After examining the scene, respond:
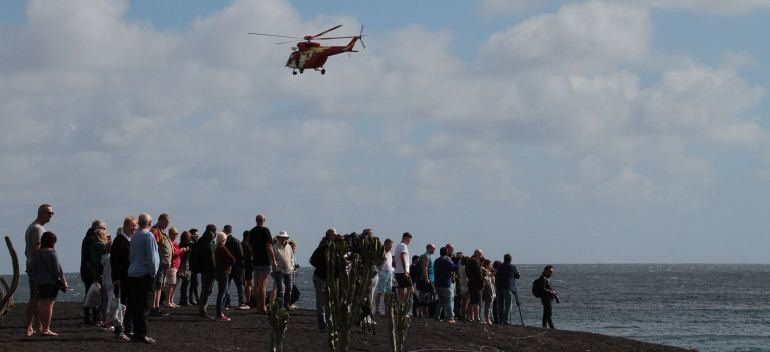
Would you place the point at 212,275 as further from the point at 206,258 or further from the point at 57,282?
the point at 57,282

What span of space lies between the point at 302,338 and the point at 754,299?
71.6 metres

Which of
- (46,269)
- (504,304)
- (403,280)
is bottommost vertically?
(504,304)

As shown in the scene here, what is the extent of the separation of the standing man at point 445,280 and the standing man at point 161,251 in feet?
19.5

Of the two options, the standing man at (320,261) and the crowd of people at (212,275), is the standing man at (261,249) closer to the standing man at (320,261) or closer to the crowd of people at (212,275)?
the crowd of people at (212,275)

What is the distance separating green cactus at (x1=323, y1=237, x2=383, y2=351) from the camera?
13125mm

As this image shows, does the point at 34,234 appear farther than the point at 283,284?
A: No

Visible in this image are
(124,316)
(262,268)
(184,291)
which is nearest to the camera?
(124,316)

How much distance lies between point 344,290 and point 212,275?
687 centimetres

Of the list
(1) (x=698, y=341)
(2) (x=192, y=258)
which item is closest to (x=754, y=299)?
(1) (x=698, y=341)

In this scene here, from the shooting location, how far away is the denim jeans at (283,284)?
20469 millimetres

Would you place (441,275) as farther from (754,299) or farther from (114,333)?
(754,299)

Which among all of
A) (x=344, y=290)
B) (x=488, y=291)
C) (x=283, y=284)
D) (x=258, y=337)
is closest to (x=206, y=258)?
(x=258, y=337)

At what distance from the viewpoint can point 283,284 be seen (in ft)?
68.4

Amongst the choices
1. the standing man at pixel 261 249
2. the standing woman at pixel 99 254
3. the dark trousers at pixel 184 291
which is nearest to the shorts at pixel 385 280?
the standing man at pixel 261 249
